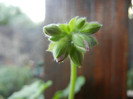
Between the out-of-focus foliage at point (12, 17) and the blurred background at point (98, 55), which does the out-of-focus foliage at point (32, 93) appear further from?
the out-of-focus foliage at point (12, 17)

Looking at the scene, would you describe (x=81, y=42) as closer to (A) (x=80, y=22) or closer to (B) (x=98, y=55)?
(A) (x=80, y=22)

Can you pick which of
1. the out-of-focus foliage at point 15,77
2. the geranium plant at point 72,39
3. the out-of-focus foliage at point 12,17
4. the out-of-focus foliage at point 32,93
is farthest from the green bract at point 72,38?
the out-of-focus foliage at point 12,17

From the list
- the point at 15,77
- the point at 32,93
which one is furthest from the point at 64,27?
the point at 15,77

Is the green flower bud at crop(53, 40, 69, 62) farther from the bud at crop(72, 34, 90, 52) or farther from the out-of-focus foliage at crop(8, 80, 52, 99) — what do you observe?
the out-of-focus foliage at crop(8, 80, 52, 99)

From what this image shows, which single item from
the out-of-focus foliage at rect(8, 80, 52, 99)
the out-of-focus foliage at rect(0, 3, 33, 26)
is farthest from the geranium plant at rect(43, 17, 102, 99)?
the out-of-focus foliage at rect(0, 3, 33, 26)

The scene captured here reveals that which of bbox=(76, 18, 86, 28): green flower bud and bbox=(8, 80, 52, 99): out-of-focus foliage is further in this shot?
bbox=(8, 80, 52, 99): out-of-focus foliage

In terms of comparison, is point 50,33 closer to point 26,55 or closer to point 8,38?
point 26,55

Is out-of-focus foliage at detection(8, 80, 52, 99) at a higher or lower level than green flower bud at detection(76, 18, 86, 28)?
lower

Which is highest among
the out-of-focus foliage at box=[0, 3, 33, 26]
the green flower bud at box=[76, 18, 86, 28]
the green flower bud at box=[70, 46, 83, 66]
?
the out-of-focus foliage at box=[0, 3, 33, 26]
